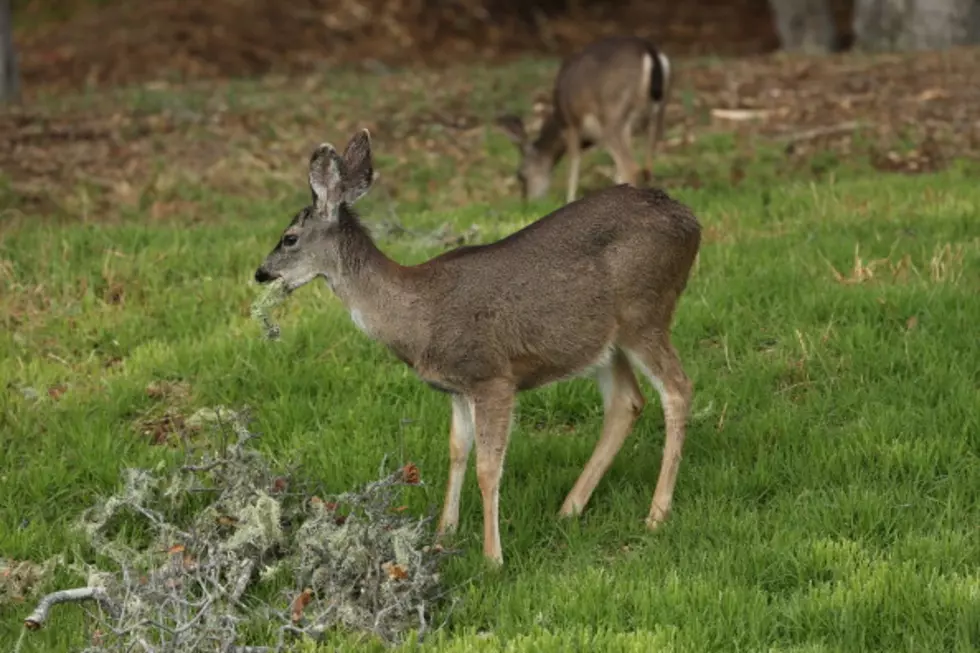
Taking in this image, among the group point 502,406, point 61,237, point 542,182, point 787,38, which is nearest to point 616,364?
point 502,406

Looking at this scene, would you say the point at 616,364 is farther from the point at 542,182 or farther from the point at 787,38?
the point at 787,38

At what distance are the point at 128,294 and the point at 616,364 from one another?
132 inches

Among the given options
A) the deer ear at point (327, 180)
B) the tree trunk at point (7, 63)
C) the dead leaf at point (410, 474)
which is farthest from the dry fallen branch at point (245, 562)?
the tree trunk at point (7, 63)

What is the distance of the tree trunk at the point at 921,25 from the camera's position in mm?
18281

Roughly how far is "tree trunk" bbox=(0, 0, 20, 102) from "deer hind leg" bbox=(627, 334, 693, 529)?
11.5 meters

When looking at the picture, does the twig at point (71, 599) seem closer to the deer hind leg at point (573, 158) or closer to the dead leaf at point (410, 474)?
the dead leaf at point (410, 474)

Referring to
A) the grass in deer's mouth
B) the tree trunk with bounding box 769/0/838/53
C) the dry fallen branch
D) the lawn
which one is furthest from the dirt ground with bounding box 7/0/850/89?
the dry fallen branch

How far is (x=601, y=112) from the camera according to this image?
41.7ft

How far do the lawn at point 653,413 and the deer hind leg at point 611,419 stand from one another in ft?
0.37

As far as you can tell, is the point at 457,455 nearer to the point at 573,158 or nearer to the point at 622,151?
the point at 622,151

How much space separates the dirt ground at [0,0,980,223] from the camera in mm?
12578

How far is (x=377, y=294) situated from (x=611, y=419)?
3.82 ft

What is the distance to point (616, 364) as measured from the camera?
21.5 feet

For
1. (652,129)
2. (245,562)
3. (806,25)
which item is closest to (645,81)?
(652,129)
